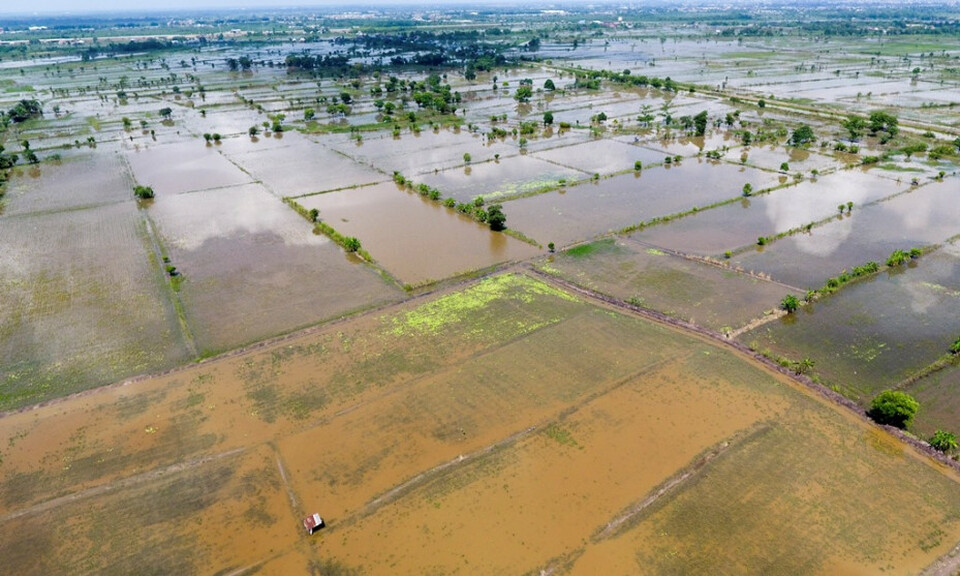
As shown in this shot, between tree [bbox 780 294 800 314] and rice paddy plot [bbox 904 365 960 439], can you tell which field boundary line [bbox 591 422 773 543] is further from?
tree [bbox 780 294 800 314]

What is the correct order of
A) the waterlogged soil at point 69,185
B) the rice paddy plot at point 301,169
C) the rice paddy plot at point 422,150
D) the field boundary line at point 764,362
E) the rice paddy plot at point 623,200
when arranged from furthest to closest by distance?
the rice paddy plot at point 422,150, the rice paddy plot at point 301,169, the waterlogged soil at point 69,185, the rice paddy plot at point 623,200, the field boundary line at point 764,362

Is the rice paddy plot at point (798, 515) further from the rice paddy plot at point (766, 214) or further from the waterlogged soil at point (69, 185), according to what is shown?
the waterlogged soil at point (69, 185)

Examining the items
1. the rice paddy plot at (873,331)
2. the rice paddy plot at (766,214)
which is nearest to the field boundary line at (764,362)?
the rice paddy plot at (873,331)

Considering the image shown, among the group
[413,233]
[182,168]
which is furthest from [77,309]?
[182,168]

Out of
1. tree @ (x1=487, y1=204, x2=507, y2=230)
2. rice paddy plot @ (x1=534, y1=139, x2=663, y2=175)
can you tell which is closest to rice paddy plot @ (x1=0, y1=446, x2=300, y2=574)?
tree @ (x1=487, y1=204, x2=507, y2=230)

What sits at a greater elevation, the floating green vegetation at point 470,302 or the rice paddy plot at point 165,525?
the floating green vegetation at point 470,302
